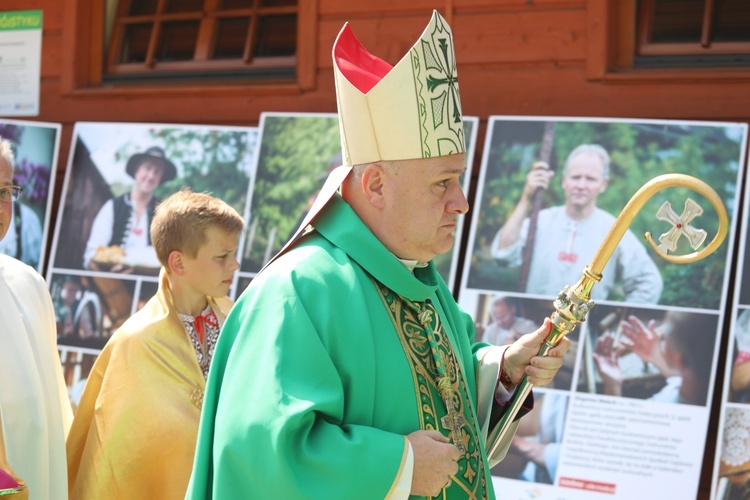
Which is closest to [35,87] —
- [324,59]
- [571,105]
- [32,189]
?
[32,189]

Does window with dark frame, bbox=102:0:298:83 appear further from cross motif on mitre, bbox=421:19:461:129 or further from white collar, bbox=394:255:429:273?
white collar, bbox=394:255:429:273

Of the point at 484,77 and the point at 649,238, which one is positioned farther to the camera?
the point at 484,77

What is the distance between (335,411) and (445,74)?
86cm

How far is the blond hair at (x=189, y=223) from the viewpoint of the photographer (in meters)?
3.30

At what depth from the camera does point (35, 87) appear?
6188 mm

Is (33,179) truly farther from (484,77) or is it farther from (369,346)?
(369,346)

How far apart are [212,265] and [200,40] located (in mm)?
2975

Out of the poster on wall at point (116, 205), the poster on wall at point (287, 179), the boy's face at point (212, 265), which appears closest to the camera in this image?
the boy's face at point (212, 265)

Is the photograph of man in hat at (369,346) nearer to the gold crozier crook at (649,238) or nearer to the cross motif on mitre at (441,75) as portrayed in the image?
the cross motif on mitre at (441,75)

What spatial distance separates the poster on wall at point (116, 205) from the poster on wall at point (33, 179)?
0.47 ft

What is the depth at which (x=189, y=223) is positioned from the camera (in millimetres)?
3314

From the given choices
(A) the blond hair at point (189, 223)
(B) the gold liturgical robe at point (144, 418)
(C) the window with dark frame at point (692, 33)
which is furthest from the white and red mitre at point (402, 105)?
(C) the window with dark frame at point (692, 33)

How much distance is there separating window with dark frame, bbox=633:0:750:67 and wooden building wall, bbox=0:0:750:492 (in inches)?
4.3

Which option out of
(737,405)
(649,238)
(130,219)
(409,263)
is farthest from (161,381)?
(130,219)
